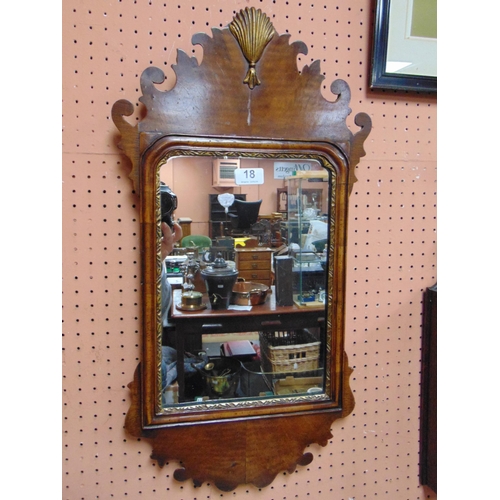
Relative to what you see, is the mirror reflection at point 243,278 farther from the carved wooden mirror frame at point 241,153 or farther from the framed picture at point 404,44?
the framed picture at point 404,44

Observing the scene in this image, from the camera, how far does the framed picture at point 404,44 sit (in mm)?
1038

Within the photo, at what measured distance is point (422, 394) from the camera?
121 centimetres

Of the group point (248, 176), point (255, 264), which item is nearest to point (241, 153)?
point (248, 176)

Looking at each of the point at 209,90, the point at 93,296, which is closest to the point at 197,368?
the point at 93,296

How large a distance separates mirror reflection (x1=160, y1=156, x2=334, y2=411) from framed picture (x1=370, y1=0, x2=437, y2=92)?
32cm

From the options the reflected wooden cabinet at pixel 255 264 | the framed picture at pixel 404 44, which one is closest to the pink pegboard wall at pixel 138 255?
the framed picture at pixel 404 44

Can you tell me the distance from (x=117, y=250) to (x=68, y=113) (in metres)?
0.34

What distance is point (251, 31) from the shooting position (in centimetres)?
95

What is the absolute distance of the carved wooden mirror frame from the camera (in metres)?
0.94

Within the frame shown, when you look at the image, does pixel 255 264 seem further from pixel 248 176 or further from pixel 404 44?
pixel 404 44

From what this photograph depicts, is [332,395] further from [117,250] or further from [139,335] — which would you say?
[117,250]

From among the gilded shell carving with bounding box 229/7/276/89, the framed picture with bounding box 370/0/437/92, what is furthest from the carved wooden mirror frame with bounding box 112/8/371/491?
the framed picture with bounding box 370/0/437/92

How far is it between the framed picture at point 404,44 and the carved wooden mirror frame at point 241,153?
0.14 m

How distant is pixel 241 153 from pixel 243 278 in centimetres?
31
